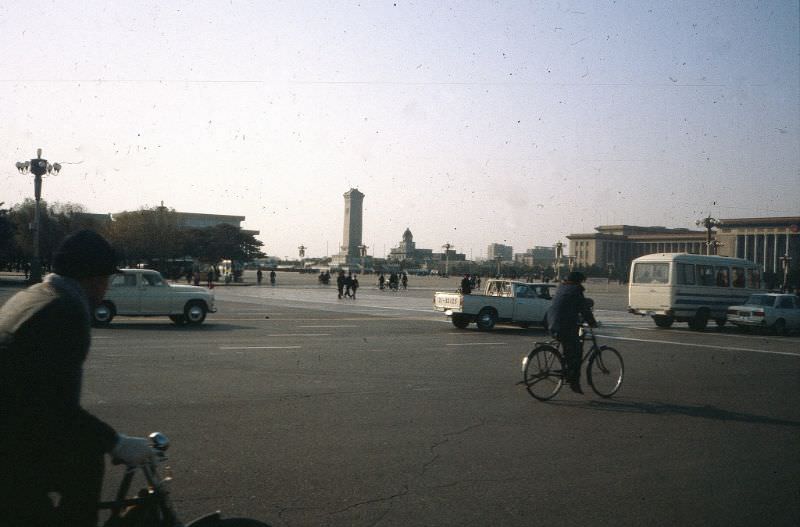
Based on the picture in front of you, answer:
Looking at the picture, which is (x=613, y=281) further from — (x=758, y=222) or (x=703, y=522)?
(x=703, y=522)

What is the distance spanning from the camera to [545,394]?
10336mm

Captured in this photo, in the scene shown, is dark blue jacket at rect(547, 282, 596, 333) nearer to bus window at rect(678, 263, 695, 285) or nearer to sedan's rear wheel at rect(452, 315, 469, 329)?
sedan's rear wheel at rect(452, 315, 469, 329)

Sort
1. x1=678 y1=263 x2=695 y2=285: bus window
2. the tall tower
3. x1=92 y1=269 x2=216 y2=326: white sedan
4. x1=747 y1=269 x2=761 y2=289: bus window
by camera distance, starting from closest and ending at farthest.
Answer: x1=92 y1=269 x2=216 y2=326: white sedan
x1=678 y1=263 x2=695 y2=285: bus window
x1=747 y1=269 x2=761 y2=289: bus window
the tall tower

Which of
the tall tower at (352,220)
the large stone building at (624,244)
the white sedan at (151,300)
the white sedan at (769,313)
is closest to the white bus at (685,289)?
the white sedan at (769,313)

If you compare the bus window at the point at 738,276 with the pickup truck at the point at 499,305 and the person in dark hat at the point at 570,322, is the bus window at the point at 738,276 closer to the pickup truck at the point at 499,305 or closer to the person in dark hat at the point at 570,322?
the pickup truck at the point at 499,305

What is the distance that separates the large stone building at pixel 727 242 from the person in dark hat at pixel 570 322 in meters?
90.8

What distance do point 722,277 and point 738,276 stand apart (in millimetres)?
1108

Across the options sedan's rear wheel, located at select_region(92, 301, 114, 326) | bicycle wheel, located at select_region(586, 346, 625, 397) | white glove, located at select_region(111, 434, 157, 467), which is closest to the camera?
white glove, located at select_region(111, 434, 157, 467)

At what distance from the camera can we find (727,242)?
4013 inches

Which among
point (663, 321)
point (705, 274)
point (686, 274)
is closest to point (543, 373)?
point (686, 274)

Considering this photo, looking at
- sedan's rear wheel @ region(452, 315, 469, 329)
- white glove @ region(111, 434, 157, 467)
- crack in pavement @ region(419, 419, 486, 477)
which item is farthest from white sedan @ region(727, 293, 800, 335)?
white glove @ region(111, 434, 157, 467)

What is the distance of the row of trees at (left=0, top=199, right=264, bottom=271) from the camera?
194ft

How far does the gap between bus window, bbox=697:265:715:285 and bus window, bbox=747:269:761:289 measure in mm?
2354

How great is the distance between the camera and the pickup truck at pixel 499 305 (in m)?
23.1
